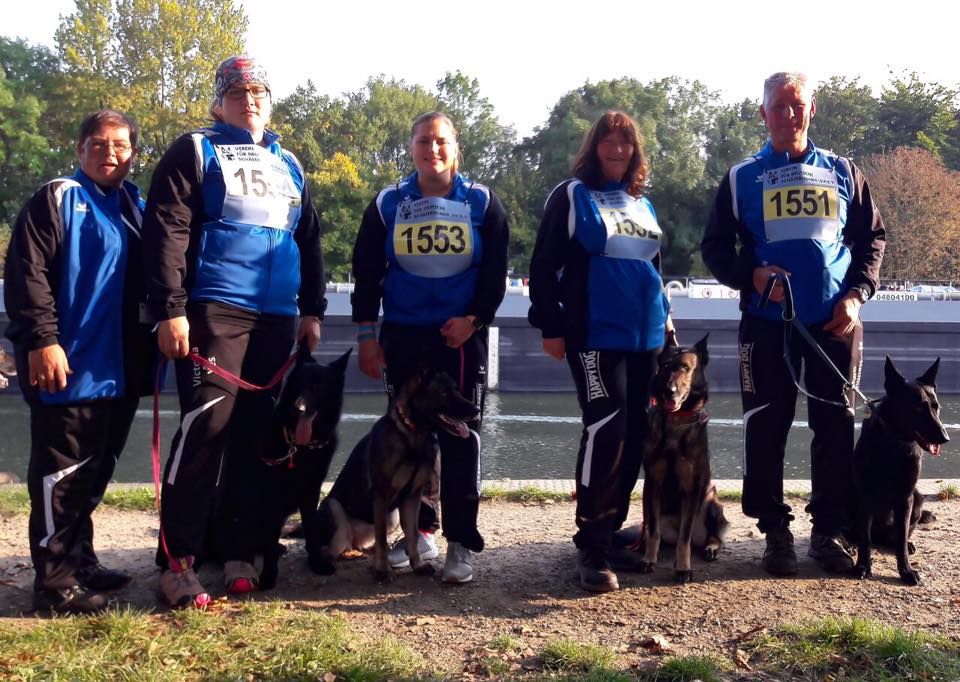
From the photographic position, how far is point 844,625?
3080 millimetres

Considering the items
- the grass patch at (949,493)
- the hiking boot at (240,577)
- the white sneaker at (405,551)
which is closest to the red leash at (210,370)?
the hiking boot at (240,577)

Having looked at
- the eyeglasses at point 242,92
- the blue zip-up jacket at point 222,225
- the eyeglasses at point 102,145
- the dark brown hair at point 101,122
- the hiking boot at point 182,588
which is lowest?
the hiking boot at point 182,588

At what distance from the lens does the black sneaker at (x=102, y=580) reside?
3.60m

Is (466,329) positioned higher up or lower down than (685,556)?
higher up

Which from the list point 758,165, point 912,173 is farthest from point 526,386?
point 912,173

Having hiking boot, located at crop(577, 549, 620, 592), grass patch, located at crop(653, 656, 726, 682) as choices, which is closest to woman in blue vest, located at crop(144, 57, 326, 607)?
hiking boot, located at crop(577, 549, 620, 592)

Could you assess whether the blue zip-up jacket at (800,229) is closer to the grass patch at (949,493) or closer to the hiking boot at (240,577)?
the grass patch at (949,493)

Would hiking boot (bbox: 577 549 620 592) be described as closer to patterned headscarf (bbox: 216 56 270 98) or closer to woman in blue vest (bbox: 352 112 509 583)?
woman in blue vest (bbox: 352 112 509 583)

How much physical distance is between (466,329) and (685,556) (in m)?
1.42

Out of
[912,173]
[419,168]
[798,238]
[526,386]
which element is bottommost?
[526,386]

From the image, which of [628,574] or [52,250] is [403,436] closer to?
[628,574]

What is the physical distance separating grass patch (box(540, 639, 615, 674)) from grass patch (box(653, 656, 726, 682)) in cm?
18

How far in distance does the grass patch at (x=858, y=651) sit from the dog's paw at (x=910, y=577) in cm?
68

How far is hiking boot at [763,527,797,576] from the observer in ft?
12.6
